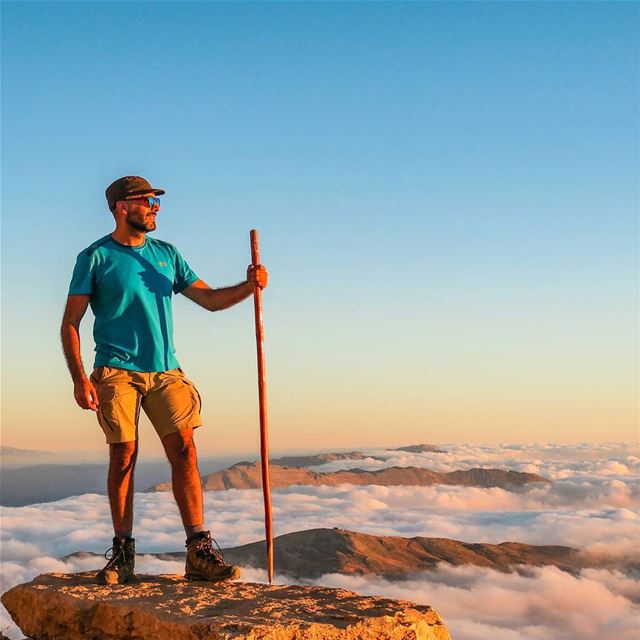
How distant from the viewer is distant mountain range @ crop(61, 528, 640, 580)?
148 metres

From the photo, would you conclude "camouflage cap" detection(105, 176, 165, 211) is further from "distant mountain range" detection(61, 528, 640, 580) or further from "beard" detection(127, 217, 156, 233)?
"distant mountain range" detection(61, 528, 640, 580)

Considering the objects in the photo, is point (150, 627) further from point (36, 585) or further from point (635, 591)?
point (635, 591)

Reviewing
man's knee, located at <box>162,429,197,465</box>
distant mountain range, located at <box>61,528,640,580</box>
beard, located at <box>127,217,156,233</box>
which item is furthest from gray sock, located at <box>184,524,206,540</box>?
distant mountain range, located at <box>61,528,640,580</box>

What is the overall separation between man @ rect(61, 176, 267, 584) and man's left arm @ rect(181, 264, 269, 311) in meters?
0.51

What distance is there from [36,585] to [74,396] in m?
1.86

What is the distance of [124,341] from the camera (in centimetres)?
743

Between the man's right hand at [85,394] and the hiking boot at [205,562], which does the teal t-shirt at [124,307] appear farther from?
the hiking boot at [205,562]

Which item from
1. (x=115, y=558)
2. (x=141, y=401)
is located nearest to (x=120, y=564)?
(x=115, y=558)

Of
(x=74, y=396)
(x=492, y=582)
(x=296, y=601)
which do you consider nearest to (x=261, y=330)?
(x=74, y=396)

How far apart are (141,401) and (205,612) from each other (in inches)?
80.4

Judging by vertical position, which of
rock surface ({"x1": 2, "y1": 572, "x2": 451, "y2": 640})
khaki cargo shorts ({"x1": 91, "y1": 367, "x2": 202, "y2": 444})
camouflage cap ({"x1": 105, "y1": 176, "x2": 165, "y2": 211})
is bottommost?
rock surface ({"x1": 2, "y1": 572, "x2": 451, "y2": 640})

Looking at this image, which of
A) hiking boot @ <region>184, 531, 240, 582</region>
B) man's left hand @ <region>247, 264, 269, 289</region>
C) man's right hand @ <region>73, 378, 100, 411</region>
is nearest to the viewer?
man's right hand @ <region>73, 378, 100, 411</region>

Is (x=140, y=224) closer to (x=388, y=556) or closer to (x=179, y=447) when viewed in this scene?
(x=179, y=447)

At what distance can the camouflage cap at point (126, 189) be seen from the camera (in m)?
7.78
